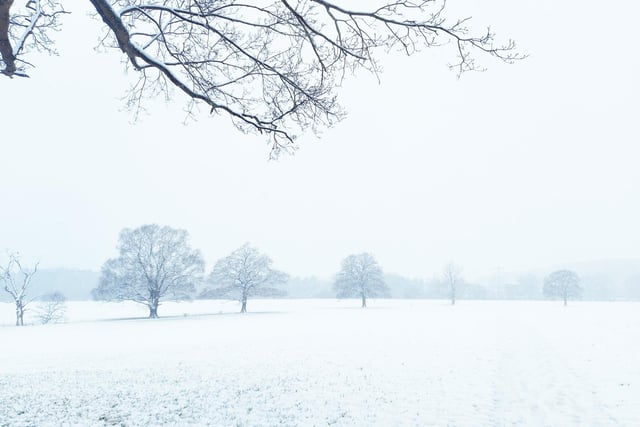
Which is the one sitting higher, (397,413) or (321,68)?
(321,68)

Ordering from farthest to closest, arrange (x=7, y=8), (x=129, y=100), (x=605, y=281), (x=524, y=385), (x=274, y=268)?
1. (x=605, y=281)
2. (x=274, y=268)
3. (x=524, y=385)
4. (x=129, y=100)
5. (x=7, y=8)

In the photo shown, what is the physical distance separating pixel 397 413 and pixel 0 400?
8728 mm

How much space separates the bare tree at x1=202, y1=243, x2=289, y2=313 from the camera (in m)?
58.9

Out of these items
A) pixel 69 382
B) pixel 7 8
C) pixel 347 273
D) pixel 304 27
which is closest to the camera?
pixel 7 8

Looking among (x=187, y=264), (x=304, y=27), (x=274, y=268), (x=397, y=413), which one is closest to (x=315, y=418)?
(x=397, y=413)

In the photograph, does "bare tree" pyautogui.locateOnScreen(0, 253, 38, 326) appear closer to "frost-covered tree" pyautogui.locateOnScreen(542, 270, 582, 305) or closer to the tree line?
the tree line

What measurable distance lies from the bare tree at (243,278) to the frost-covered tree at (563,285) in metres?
54.3

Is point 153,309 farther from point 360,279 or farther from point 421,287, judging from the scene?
point 421,287

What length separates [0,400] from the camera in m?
9.62

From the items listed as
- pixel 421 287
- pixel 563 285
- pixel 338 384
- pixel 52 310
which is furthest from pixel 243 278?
pixel 421 287

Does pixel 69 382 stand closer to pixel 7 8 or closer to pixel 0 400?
pixel 0 400

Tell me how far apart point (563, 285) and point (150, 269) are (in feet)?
239

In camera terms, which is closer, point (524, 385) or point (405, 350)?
point (524, 385)

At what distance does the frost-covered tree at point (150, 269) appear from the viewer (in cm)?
5000
